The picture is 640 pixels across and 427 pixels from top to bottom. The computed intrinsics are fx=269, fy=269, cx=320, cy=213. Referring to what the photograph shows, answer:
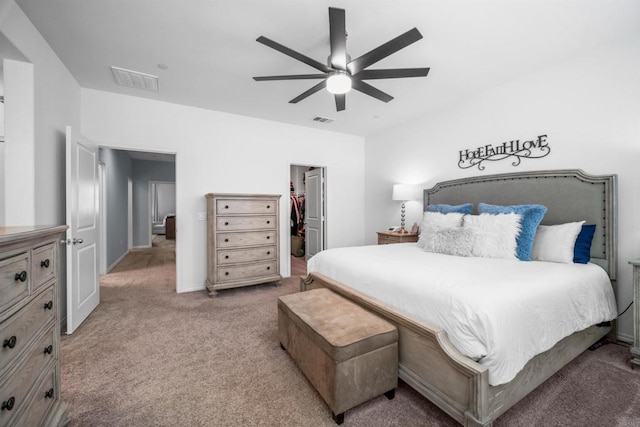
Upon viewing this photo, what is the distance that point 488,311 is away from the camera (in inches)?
52.8

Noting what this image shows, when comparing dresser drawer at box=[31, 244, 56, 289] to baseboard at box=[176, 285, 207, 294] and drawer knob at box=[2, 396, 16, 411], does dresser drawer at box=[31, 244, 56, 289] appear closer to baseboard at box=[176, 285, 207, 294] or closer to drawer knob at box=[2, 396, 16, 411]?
drawer knob at box=[2, 396, 16, 411]

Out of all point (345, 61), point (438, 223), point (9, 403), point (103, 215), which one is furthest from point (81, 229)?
point (438, 223)

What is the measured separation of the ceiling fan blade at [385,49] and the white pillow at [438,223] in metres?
1.79

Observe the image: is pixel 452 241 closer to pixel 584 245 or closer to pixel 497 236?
pixel 497 236

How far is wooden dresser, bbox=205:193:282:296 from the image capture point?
11.8ft

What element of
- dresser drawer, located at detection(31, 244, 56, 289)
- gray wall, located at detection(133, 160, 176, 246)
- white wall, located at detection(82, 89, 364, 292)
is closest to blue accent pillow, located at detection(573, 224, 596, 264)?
white wall, located at detection(82, 89, 364, 292)

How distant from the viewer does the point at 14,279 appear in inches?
38.0

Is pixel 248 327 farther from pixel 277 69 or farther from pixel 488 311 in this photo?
pixel 277 69

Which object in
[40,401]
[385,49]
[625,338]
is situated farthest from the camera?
[625,338]

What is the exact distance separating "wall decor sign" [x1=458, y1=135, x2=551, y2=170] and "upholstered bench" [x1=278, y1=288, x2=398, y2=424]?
8.54 ft

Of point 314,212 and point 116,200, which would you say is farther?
point 116,200

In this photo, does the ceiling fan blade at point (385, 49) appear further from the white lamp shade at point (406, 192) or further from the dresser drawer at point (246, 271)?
Result: the dresser drawer at point (246, 271)

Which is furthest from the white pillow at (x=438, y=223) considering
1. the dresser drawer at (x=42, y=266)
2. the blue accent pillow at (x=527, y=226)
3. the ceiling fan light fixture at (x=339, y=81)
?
the dresser drawer at (x=42, y=266)

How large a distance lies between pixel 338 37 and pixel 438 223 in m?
2.19
